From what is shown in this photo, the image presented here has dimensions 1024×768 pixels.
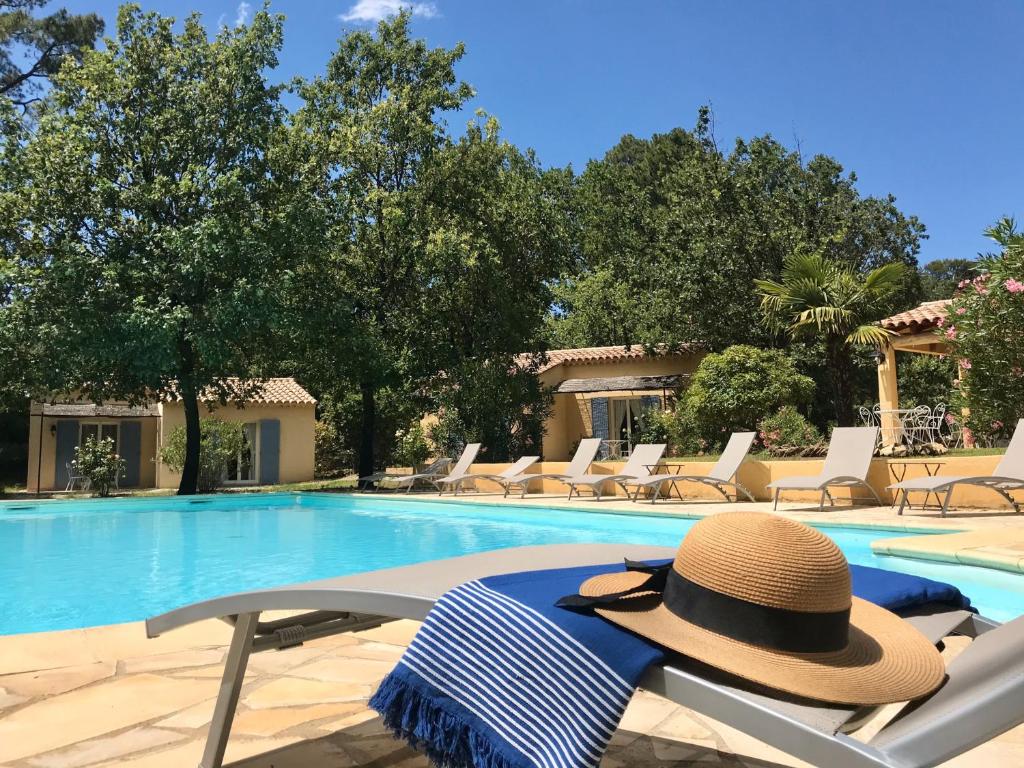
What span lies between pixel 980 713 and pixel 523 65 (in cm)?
2571

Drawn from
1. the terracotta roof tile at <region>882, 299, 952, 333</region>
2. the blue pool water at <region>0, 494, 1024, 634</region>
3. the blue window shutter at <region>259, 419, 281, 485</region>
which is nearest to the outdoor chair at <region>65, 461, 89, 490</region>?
the blue window shutter at <region>259, 419, 281, 485</region>

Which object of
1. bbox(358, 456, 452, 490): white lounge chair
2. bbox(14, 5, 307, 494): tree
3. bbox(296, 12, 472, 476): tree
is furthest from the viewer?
bbox(296, 12, 472, 476): tree

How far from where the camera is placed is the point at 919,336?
14.4 m

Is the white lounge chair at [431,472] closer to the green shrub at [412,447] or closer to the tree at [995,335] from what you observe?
the green shrub at [412,447]

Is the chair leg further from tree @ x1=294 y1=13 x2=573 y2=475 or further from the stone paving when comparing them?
tree @ x1=294 y1=13 x2=573 y2=475

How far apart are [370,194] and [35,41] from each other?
632 inches

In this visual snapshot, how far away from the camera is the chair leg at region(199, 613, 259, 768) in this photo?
2041 mm

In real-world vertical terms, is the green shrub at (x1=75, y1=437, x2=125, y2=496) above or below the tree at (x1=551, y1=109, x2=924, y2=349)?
below

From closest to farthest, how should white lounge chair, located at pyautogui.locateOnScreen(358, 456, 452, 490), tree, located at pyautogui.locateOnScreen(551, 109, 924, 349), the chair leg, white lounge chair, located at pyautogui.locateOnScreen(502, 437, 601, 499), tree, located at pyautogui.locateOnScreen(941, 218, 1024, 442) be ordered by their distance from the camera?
the chair leg, tree, located at pyautogui.locateOnScreen(941, 218, 1024, 442), white lounge chair, located at pyautogui.locateOnScreen(502, 437, 601, 499), white lounge chair, located at pyautogui.locateOnScreen(358, 456, 452, 490), tree, located at pyautogui.locateOnScreen(551, 109, 924, 349)

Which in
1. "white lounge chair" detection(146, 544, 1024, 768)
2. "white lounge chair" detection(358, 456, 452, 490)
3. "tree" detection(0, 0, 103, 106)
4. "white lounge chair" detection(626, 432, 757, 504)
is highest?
"tree" detection(0, 0, 103, 106)

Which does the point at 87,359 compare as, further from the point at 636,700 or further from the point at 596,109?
the point at 596,109

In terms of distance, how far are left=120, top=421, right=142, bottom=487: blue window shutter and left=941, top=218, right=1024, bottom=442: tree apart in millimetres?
21786

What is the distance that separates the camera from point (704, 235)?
21188 mm

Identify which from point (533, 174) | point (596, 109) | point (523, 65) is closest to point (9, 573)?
point (523, 65)
